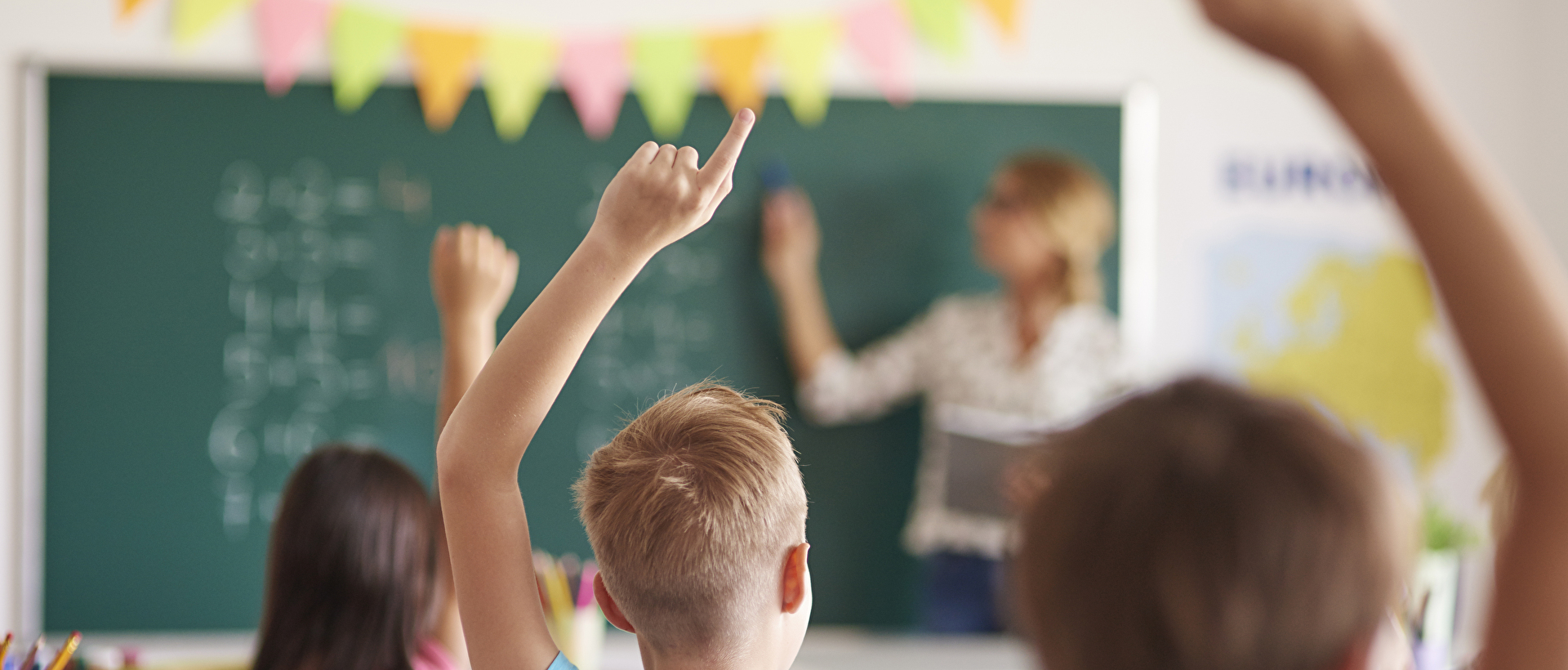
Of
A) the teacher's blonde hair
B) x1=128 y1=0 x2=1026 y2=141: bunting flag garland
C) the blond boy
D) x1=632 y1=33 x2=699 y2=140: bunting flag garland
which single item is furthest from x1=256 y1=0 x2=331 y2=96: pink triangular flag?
the blond boy

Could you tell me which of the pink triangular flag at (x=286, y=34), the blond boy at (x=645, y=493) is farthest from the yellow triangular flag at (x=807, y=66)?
the blond boy at (x=645, y=493)

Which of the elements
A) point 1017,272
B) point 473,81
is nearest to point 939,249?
point 1017,272

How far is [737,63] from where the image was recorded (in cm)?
244

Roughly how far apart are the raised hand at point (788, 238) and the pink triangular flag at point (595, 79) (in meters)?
0.42

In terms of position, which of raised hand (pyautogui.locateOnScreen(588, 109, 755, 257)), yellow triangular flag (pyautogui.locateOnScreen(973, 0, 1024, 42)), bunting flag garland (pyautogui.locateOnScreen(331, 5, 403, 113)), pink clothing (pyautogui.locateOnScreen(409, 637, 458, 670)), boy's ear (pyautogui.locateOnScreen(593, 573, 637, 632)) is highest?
yellow triangular flag (pyautogui.locateOnScreen(973, 0, 1024, 42))

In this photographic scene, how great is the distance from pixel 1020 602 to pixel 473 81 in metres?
2.17

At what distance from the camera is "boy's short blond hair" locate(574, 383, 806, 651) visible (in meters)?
0.76

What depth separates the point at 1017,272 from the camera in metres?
2.47

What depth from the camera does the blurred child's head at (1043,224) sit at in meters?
2.44

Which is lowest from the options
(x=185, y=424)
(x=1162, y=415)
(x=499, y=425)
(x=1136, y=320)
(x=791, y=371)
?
(x=185, y=424)

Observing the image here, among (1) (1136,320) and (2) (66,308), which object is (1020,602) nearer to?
(1) (1136,320)

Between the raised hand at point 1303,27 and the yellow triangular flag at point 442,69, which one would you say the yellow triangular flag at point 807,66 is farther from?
the raised hand at point 1303,27

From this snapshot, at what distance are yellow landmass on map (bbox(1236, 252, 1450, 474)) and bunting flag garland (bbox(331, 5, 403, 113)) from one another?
217 centimetres

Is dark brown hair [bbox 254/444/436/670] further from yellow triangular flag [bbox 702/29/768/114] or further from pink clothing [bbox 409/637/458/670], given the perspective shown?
yellow triangular flag [bbox 702/29/768/114]
